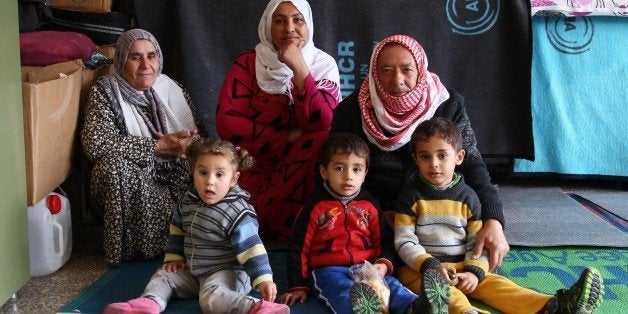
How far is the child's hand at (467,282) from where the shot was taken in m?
1.90

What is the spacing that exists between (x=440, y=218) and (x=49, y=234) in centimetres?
111

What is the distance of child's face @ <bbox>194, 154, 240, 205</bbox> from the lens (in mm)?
1896

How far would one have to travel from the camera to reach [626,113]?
3.15 metres

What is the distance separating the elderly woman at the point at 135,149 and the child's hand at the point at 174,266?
0.29 meters

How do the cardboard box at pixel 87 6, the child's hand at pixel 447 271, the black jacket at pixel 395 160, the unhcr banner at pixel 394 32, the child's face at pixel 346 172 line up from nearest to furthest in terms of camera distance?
the child's hand at pixel 447 271 < the child's face at pixel 346 172 < the black jacket at pixel 395 160 < the cardboard box at pixel 87 6 < the unhcr banner at pixel 394 32

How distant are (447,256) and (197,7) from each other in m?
1.57

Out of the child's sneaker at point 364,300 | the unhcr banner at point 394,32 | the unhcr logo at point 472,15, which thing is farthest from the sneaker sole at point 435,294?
the unhcr logo at point 472,15

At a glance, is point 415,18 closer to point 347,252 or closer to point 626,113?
point 626,113

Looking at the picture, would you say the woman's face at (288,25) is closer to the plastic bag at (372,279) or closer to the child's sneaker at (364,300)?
the plastic bag at (372,279)

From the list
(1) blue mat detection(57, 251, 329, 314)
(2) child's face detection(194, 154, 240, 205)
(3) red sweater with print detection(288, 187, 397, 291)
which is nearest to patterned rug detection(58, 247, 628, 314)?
(1) blue mat detection(57, 251, 329, 314)

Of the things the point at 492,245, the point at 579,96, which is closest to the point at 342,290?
the point at 492,245

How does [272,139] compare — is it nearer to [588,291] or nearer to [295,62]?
[295,62]

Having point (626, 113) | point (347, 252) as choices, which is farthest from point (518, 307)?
point (626, 113)

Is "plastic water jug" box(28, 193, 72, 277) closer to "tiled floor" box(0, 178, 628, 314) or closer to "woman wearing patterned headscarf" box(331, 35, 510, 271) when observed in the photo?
"tiled floor" box(0, 178, 628, 314)
